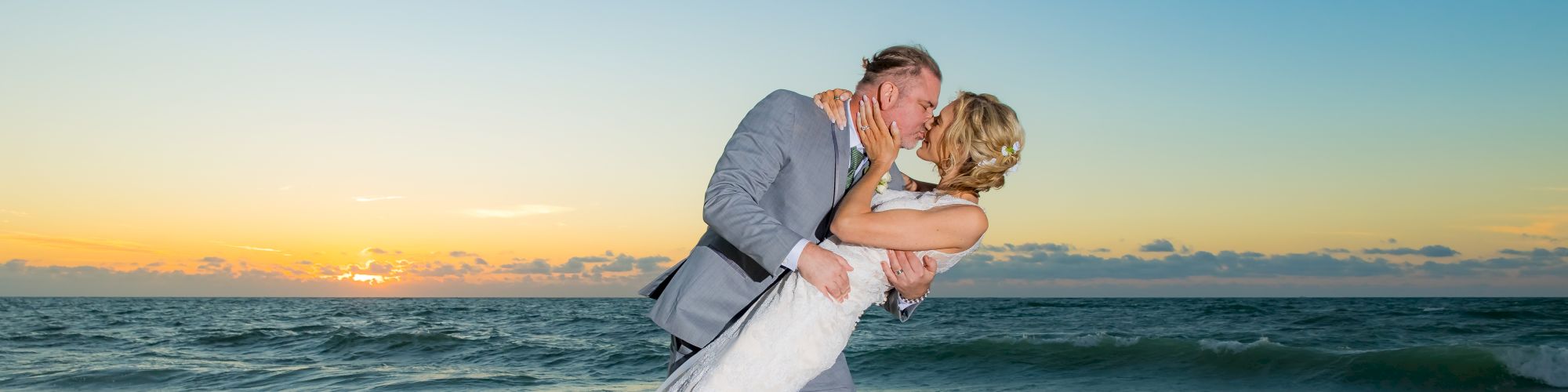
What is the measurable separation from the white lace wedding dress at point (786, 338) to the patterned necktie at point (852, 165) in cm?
16

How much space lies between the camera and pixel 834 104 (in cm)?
252

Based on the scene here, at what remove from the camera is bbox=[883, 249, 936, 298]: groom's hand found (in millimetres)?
2471

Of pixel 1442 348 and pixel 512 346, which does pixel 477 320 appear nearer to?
pixel 512 346

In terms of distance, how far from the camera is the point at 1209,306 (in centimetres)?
→ 2959

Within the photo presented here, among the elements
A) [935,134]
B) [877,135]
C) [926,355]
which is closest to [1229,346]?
[926,355]

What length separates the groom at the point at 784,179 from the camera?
→ 2.37 meters

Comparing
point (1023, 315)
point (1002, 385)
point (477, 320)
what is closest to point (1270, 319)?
point (1023, 315)

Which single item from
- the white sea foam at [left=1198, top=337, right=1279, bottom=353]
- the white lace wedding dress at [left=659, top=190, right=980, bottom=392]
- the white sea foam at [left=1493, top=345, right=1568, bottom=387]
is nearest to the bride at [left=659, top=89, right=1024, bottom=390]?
the white lace wedding dress at [left=659, top=190, right=980, bottom=392]

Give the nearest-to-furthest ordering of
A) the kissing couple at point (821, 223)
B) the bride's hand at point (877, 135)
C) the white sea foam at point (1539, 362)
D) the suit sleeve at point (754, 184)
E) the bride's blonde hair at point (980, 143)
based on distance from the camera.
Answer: the suit sleeve at point (754, 184)
the kissing couple at point (821, 223)
the bride's hand at point (877, 135)
the bride's blonde hair at point (980, 143)
the white sea foam at point (1539, 362)

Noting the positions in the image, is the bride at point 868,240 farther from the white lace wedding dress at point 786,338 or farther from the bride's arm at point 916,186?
the bride's arm at point 916,186

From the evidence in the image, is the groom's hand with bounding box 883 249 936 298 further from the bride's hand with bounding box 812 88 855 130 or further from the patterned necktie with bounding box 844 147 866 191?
the bride's hand with bounding box 812 88 855 130

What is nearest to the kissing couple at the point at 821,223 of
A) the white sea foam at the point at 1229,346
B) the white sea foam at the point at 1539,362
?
the white sea foam at the point at 1539,362

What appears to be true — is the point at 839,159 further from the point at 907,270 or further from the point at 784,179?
the point at 907,270

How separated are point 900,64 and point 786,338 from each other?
2.28 ft
